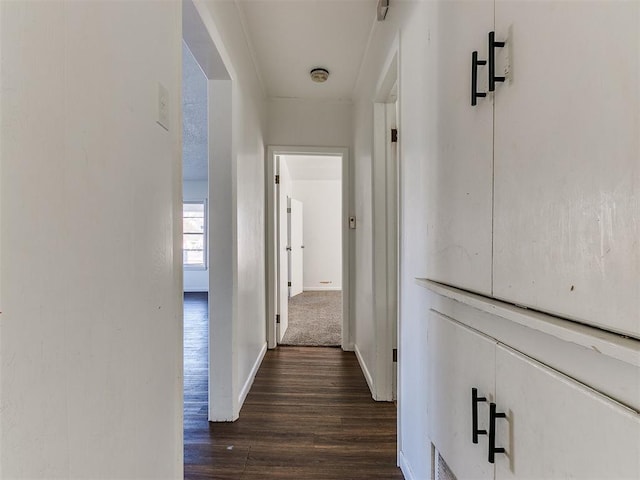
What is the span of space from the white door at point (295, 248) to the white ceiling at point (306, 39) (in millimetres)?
2107

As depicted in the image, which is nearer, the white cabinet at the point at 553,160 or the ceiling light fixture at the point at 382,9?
the white cabinet at the point at 553,160

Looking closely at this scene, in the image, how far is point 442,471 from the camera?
1034mm

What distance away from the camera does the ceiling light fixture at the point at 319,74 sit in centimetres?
253

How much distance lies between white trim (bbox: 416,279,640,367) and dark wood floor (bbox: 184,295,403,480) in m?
1.20

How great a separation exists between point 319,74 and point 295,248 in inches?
117

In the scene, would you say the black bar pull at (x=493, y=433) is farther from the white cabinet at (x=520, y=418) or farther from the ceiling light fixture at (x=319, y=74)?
the ceiling light fixture at (x=319, y=74)

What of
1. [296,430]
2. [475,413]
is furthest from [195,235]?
[475,413]

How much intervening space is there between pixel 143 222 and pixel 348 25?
6.27ft

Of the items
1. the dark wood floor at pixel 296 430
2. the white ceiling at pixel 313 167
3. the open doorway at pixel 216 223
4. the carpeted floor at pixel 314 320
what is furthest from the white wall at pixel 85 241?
the white ceiling at pixel 313 167

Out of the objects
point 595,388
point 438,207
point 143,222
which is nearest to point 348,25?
point 438,207

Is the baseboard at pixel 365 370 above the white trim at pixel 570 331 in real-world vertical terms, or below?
below

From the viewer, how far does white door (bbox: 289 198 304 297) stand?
15.5 ft

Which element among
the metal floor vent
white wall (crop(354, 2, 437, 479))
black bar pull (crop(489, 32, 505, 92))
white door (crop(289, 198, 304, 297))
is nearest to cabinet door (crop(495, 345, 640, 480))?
the metal floor vent

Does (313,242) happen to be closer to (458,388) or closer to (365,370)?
(365,370)
